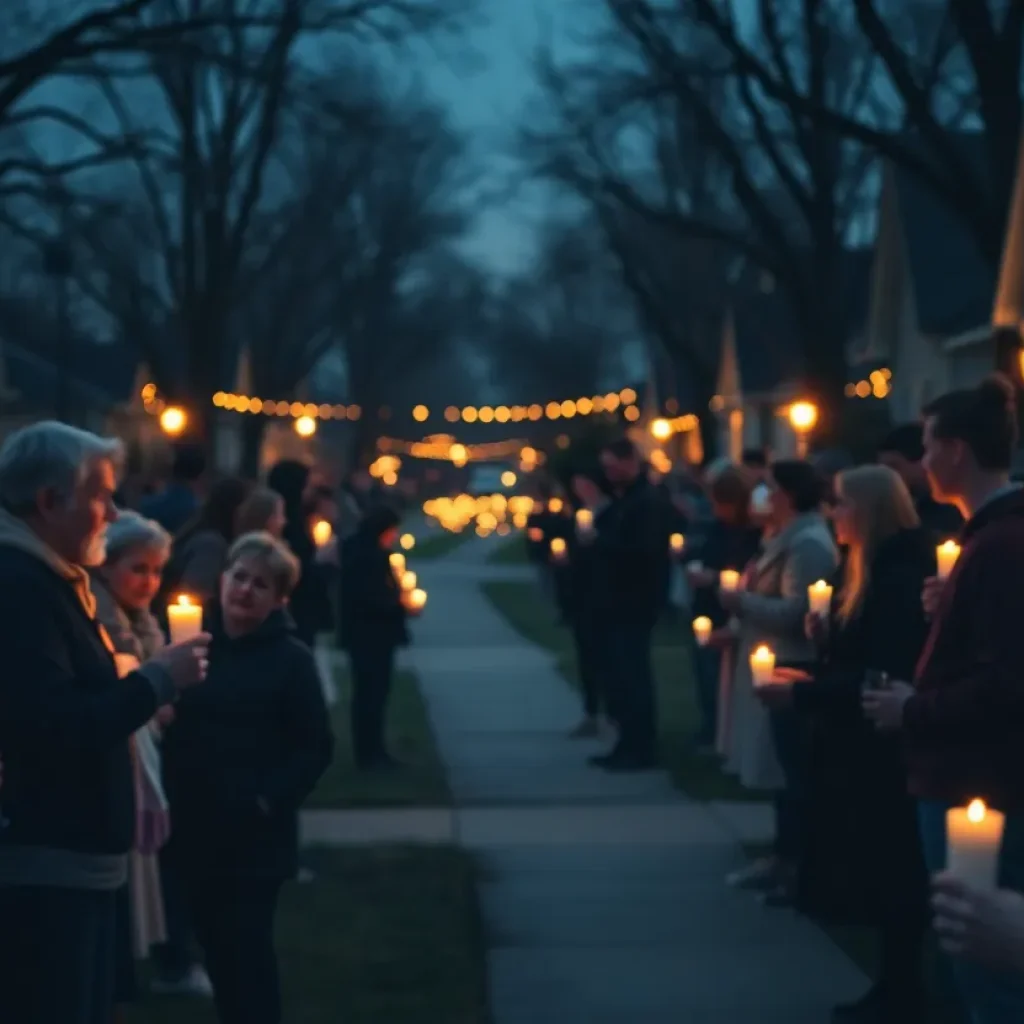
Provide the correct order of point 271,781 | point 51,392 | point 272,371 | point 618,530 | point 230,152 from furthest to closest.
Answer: point 51,392
point 272,371
point 230,152
point 618,530
point 271,781

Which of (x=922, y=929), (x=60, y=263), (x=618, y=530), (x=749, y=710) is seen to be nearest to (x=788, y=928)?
(x=749, y=710)

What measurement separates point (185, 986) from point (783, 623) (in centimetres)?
297

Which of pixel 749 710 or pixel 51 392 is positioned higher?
pixel 51 392

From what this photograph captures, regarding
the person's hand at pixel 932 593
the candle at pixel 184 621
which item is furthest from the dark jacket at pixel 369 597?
the candle at pixel 184 621

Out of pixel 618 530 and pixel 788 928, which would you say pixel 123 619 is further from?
pixel 618 530

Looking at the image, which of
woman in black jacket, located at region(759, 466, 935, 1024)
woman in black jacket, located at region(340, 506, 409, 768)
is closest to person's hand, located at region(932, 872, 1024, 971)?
woman in black jacket, located at region(759, 466, 935, 1024)

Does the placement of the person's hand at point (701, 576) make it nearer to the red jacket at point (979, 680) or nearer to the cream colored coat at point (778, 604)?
the cream colored coat at point (778, 604)

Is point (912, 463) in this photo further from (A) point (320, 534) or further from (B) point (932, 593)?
(A) point (320, 534)

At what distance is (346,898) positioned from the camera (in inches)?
404

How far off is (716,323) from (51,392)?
55.9 ft

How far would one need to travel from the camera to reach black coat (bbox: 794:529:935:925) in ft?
24.2

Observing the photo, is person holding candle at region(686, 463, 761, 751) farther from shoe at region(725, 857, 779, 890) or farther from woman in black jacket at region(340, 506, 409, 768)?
woman in black jacket at region(340, 506, 409, 768)

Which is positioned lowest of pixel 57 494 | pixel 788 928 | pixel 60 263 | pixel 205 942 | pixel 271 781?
pixel 788 928

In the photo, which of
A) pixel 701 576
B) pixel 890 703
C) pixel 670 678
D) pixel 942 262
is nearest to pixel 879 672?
pixel 890 703
